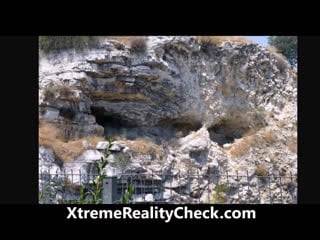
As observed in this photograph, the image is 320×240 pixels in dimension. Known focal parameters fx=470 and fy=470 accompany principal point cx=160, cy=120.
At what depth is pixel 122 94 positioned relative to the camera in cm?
1291

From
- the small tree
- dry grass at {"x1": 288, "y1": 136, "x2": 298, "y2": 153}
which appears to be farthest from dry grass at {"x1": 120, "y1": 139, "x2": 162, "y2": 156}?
the small tree

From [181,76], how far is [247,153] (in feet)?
10.00

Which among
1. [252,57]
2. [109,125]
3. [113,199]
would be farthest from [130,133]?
[113,199]

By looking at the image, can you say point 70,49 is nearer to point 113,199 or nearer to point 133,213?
point 113,199

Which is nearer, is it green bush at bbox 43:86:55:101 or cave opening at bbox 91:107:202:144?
green bush at bbox 43:86:55:101

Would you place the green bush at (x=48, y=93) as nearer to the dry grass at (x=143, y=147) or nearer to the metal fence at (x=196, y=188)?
the metal fence at (x=196, y=188)

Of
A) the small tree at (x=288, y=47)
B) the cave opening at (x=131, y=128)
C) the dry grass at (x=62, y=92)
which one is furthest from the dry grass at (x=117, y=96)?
the small tree at (x=288, y=47)

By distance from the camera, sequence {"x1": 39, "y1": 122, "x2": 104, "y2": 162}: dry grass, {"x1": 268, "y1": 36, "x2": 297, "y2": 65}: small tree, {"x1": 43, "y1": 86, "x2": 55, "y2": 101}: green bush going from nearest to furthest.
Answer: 1. {"x1": 39, "y1": 122, "x2": 104, "y2": 162}: dry grass
2. {"x1": 43, "y1": 86, "x2": 55, "y2": 101}: green bush
3. {"x1": 268, "y1": 36, "x2": 297, "y2": 65}: small tree

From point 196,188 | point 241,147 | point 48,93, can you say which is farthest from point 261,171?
point 48,93

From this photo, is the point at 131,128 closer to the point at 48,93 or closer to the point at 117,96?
A: the point at 117,96

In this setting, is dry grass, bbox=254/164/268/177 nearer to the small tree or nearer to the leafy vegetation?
the leafy vegetation

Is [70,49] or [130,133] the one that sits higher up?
[70,49]

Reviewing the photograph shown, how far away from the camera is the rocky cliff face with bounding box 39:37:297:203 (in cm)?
1187

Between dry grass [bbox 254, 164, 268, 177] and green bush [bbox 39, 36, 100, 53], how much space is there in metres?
5.84
